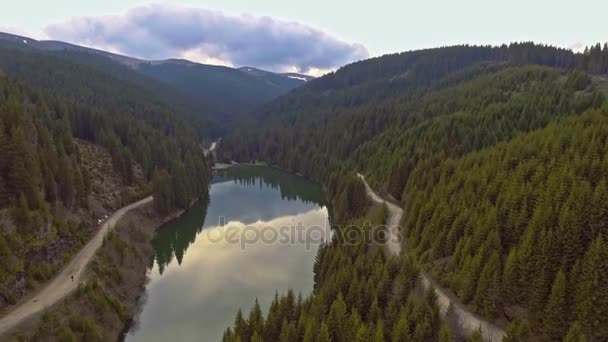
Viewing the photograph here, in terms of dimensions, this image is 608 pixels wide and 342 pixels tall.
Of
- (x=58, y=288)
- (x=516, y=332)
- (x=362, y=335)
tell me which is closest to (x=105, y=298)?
(x=58, y=288)

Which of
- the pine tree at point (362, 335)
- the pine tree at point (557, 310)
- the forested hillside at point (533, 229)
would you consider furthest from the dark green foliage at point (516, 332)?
the pine tree at point (362, 335)

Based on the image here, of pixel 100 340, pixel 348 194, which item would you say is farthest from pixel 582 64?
pixel 100 340

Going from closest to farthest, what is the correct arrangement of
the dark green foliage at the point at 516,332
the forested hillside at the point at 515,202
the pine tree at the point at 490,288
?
the dark green foliage at the point at 516,332 → the forested hillside at the point at 515,202 → the pine tree at the point at 490,288

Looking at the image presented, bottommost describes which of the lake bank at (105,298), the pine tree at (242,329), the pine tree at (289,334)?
the lake bank at (105,298)

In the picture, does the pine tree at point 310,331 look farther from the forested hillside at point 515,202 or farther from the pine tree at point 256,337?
the forested hillside at point 515,202

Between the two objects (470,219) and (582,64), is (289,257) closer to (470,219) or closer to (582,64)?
(470,219)

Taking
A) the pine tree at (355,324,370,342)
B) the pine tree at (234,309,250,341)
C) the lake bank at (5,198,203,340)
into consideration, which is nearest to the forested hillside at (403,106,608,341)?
the pine tree at (355,324,370,342)
